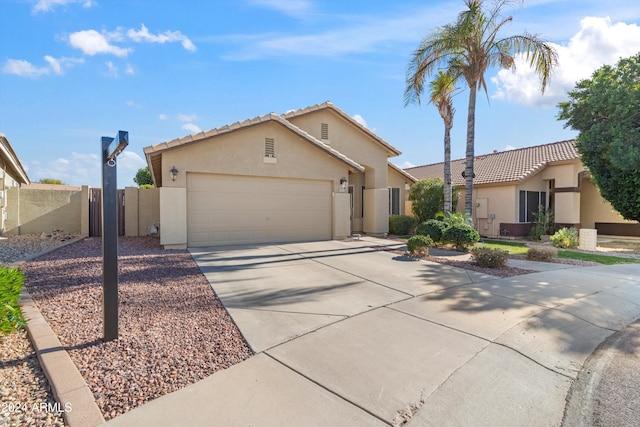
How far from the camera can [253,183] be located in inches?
507

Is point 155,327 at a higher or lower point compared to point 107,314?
lower

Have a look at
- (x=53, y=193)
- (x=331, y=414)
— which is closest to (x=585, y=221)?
(x=331, y=414)

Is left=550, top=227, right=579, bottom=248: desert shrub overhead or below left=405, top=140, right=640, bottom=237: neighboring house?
below

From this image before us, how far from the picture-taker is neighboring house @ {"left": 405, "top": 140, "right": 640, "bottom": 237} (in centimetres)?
1842

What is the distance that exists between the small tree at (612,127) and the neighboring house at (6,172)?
24879 mm

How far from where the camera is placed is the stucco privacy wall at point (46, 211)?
46.5ft

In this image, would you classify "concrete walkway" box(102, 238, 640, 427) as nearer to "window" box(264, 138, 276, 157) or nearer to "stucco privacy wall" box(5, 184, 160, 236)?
"window" box(264, 138, 276, 157)

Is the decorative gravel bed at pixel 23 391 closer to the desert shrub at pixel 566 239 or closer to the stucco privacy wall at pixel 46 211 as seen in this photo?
the stucco privacy wall at pixel 46 211

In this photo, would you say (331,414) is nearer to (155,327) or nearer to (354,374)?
(354,374)

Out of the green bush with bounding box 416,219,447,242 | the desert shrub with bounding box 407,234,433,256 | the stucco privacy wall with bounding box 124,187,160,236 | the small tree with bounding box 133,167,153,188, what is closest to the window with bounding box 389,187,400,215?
the green bush with bounding box 416,219,447,242

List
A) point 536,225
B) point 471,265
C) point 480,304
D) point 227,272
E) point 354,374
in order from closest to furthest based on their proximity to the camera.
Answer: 1. point 354,374
2. point 480,304
3. point 227,272
4. point 471,265
5. point 536,225

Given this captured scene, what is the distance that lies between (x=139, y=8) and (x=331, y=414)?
33.2 feet

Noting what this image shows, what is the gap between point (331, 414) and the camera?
8.99 feet

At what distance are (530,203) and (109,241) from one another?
21025mm
